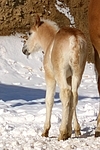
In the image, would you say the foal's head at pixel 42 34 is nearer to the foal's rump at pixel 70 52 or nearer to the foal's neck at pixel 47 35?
the foal's neck at pixel 47 35

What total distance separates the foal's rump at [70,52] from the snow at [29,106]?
107 centimetres

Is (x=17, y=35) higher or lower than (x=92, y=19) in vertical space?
lower

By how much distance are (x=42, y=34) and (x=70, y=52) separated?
131 cm

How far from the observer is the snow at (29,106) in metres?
6.28

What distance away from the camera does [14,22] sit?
60.3 feet

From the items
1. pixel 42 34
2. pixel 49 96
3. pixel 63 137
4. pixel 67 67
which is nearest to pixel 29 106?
pixel 42 34

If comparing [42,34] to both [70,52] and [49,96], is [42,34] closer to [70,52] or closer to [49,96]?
[49,96]

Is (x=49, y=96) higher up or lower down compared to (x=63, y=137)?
higher up

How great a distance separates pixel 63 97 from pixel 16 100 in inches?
198

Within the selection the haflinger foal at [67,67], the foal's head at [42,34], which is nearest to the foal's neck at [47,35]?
the foal's head at [42,34]

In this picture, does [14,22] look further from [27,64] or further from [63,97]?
[63,97]

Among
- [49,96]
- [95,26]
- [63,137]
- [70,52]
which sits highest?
[95,26]

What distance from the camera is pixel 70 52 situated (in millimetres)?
6188

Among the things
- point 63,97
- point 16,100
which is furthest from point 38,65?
point 63,97
